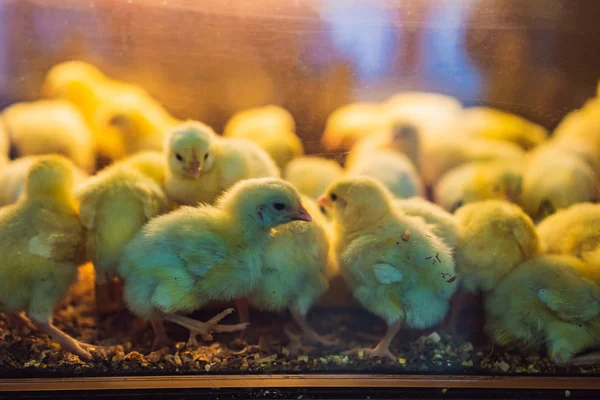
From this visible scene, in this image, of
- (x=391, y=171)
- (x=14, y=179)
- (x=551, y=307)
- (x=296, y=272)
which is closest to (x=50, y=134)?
(x=14, y=179)

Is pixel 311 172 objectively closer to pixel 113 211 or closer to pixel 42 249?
pixel 113 211

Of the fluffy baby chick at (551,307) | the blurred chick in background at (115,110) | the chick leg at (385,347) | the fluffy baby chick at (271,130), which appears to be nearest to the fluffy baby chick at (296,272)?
the chick leg at (385,347)

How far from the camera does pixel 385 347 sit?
1.50 m

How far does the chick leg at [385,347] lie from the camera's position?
4.89ft

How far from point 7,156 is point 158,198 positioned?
726 mm

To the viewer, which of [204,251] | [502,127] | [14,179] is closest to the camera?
[204,251]

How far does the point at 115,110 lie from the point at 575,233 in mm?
1685

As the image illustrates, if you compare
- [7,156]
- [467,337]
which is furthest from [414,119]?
[7,156]

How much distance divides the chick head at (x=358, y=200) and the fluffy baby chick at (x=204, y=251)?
7.4 inches

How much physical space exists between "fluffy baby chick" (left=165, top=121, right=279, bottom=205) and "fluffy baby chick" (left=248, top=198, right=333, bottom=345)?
219mm

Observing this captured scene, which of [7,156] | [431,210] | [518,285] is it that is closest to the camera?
[518,285]

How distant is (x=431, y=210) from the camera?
5.46ft

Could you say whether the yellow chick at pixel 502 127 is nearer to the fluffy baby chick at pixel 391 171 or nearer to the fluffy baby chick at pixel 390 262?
the fluffy baby chick at pixel 391 171

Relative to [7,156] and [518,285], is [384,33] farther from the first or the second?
[7,156]
